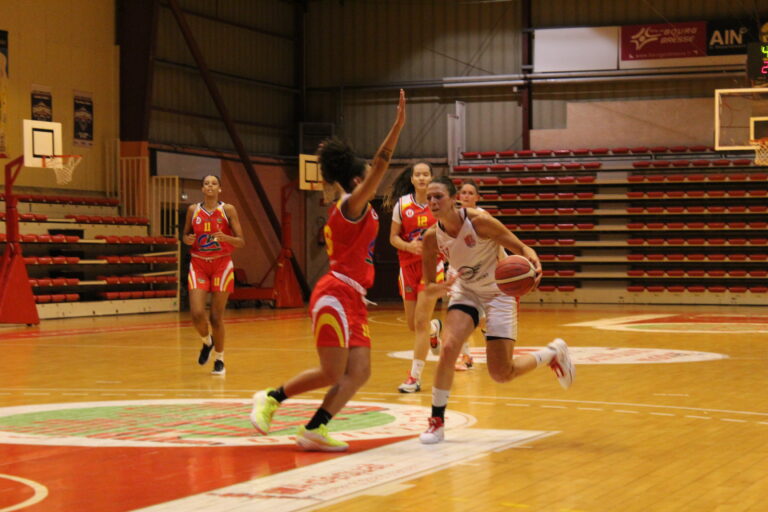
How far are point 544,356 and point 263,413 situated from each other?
1877 millimetres

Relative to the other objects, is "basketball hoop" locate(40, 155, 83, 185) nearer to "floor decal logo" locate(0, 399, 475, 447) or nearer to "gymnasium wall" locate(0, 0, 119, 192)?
"gymnasium wall" locate(0, 0, 119, 192)

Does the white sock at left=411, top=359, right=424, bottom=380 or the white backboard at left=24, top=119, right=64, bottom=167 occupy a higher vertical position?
the white backboard at left=24, top=119, right=64, bottom=167

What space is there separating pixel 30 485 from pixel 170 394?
11.8ft

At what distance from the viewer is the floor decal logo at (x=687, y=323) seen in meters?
16.2

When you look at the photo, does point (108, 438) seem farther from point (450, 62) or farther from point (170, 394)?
point (450, 62)

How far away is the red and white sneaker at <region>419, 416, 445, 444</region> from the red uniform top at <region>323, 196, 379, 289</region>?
35.9 inches

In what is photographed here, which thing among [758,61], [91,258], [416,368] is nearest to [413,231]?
[416,368]

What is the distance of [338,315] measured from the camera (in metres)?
5.97

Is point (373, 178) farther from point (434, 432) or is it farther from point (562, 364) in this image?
point (562, 364)

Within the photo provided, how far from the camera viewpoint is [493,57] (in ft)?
92.1

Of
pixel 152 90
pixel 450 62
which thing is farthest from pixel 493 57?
pixel 152 90

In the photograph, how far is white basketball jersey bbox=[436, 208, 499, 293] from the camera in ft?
21.9

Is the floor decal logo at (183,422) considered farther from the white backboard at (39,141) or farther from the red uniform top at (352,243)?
the white backboard at (39,141)

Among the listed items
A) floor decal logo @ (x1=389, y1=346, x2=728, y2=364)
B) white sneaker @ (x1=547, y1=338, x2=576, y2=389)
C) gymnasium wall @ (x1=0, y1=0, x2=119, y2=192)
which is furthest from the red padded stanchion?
white sneaker @ (x1=547, y1=338, x2=576, y2=389)
